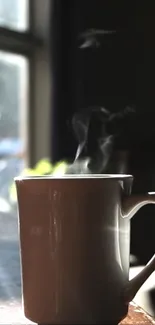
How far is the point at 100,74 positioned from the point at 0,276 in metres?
0.44

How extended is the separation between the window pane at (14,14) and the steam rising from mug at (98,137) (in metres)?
1.02

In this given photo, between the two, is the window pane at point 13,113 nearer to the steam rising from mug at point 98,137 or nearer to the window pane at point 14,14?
the window pane at point 14,14

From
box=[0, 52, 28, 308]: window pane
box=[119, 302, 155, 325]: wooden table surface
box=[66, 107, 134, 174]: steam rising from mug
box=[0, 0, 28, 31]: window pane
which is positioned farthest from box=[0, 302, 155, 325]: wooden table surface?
box=[0, 0, 28, 31]: window pane

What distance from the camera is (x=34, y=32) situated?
74.7 inches

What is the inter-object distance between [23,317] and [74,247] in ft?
0.32

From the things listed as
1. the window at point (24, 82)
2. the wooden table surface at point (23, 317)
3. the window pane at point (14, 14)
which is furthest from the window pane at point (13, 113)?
the wooden table surface at point (23, 317)

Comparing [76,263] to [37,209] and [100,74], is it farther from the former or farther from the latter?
[100,74]

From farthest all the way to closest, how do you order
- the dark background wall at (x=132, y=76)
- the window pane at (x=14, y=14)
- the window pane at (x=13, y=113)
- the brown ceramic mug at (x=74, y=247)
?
the window pane at (x=14, y=14), the window pane at (x=13, y=113), the dark background wall at (x=132, y=76), the brown ceramic mug at (x=74, y=247)

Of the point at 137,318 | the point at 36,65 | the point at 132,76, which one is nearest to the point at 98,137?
the point at 132,76

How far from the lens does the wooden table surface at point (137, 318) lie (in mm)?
454

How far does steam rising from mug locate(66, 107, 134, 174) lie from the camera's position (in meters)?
0.76

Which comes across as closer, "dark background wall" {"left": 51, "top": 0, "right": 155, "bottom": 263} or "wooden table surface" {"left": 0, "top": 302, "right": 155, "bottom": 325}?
"wooden table surface" {"left": 0, "top": 302, "right": 155, "bottom": 325}

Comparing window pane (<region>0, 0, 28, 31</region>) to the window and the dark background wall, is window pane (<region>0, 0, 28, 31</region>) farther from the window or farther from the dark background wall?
the dark background wall

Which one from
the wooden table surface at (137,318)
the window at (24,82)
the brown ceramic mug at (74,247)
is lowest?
the wooden table surface at (137,318)
